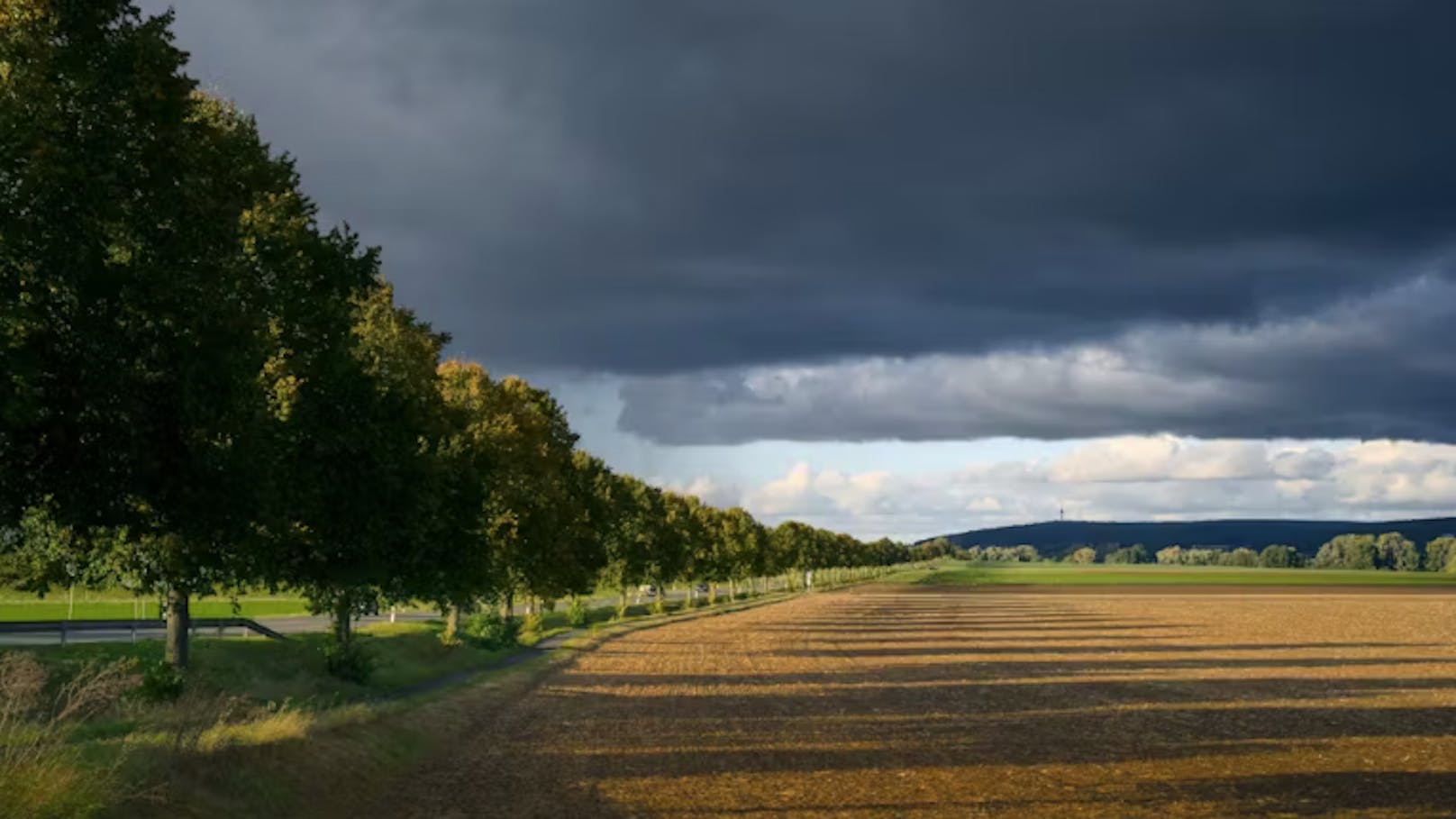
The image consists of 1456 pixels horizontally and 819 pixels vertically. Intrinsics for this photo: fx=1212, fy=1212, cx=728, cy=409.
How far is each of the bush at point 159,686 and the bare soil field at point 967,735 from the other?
274 inches

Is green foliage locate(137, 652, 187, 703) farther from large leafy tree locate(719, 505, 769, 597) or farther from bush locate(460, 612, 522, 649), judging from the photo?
large leafy tree locate(719, 505, 769, 597)

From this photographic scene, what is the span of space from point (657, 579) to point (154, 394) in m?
81.2

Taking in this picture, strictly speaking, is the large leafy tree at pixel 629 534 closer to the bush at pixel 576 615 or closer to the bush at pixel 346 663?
the bush at pixel 576 615

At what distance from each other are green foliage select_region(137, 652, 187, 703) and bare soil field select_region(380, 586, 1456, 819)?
274 inches

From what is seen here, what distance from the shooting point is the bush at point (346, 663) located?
38.8m

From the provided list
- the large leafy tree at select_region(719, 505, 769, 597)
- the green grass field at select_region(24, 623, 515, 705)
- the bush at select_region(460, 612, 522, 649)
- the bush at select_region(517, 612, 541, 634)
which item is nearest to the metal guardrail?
the green grass field at select_region(24, 623, 515, 705)

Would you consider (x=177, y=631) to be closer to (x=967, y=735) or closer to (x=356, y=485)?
(x=356, y=485)

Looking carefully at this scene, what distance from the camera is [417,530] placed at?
36.7 metres

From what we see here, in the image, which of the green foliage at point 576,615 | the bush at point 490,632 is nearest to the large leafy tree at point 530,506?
the bush at point 490,632

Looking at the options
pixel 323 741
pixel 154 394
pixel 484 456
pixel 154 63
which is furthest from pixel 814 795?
pixel 484 456

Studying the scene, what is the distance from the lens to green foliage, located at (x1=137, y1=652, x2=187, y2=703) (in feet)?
89.4

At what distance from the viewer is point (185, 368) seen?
22109mm

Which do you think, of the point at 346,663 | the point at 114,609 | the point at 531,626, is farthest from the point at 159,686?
the point at 114,609

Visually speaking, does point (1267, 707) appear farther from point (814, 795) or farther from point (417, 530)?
point (417, 530)
